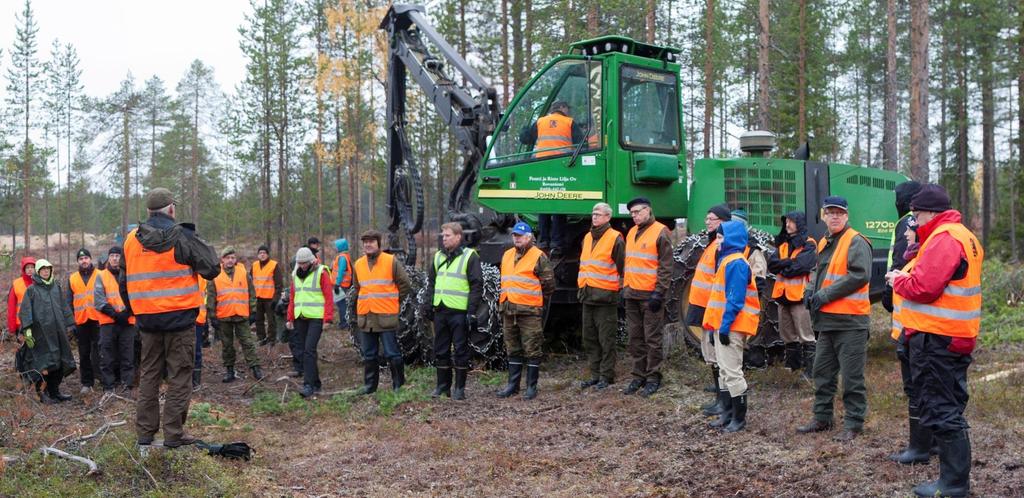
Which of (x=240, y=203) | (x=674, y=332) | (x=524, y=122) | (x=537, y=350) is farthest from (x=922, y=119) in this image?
(x=240, y=203)

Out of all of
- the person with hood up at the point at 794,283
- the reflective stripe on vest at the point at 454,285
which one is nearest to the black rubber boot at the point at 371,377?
the reflective stripe on vest at the point at 454,285

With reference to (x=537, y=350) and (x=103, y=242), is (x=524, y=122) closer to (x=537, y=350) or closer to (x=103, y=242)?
(x=537, y=350)

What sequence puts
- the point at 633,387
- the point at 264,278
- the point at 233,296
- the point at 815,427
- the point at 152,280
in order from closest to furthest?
the point at 152,280 → the point at 815,427 → the point at 633,387 → the point at 233,296 → the point at 264,278

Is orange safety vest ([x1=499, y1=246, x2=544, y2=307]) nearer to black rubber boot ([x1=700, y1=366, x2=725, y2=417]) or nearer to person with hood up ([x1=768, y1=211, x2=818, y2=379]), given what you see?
black rubber boot ([x1=700, y1=366, x2=725, y2=417])

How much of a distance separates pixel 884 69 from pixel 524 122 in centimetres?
2970

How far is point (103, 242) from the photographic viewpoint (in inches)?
1804

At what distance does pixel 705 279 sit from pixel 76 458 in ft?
16.7

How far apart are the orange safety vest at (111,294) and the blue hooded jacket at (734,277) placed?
6.72 meters

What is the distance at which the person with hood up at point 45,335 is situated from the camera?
29.2ft

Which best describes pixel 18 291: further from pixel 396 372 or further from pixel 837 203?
pixel 837 203

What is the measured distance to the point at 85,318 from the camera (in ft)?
32.0

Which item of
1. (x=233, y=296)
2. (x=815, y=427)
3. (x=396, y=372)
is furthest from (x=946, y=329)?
(x=233, y=296)

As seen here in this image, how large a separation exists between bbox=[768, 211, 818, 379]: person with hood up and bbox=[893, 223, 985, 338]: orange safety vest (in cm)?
302

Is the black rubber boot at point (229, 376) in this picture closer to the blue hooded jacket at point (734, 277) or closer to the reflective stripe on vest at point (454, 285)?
the reflective stripe on vest at point (454, 285)
